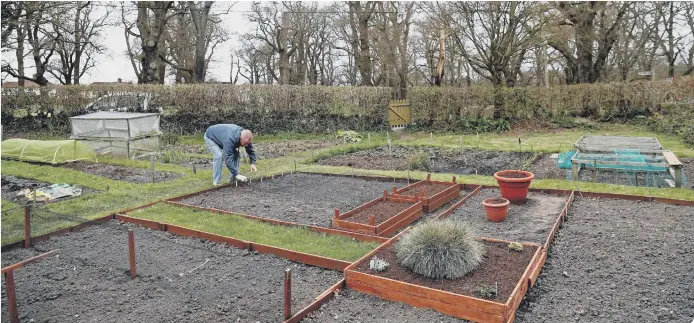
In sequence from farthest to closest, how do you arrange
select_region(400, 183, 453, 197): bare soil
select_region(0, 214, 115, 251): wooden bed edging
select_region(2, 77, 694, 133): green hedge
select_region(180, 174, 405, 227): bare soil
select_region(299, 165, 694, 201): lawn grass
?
select_region(2, 77, 694, 133): green hedge, select_region(400, 183, 453, 197): bare soil, select_region(299, 165, 694, 201): lawn grass, select_region(180, 174, 405, 227): bare soil, select_region(0, 214, 115, 251): wooden bed edging

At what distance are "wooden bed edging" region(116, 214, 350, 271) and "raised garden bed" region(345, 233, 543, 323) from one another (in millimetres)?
386

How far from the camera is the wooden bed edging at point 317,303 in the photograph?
3.36 meters

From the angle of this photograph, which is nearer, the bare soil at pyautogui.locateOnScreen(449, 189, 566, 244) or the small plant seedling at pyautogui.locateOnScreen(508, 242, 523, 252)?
the small plant seedling at pyautogui.locateOnScreen(508, 242, 523, 252)

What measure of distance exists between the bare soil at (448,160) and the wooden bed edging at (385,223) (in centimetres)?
353

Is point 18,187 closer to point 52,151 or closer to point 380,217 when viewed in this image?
point 52,151

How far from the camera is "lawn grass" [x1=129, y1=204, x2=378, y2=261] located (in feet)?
16.0

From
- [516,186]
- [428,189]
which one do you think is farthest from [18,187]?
[516,186]

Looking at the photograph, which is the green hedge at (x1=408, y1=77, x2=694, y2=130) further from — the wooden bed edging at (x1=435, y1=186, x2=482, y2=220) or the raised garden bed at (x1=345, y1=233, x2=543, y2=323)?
the raised garden bed at (x1=345, y1=233, x2=543, y2=323)

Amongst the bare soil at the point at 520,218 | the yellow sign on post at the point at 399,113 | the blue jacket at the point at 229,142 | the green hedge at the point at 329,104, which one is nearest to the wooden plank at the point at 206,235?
the blue jacket at the point at 229,142

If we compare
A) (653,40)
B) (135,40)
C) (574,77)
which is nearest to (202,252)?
(574,77)

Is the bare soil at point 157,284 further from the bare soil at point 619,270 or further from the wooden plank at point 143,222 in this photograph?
the bare soil at point 619,270

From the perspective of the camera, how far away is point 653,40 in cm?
2612

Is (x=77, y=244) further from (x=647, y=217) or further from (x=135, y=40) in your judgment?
(x=135, y=40)

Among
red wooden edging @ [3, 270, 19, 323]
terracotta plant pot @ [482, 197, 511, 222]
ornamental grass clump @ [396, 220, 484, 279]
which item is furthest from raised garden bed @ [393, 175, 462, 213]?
red wooden edging @ [3, 270, 19, 323]
